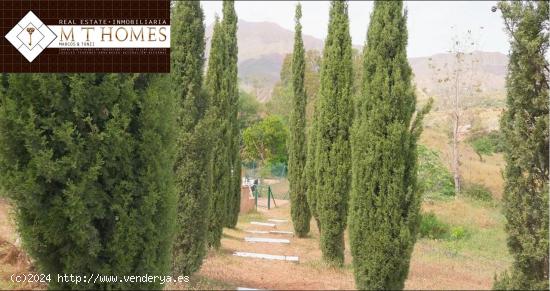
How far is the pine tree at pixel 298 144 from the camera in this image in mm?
12430

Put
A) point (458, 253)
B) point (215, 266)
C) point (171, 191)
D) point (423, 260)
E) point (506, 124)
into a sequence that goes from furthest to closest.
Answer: point (458, 253), point (423, 260), point (215, 266), point (506, 124), point (171, 191)

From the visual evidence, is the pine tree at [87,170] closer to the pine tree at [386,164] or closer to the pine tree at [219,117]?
the pine tree at [386,164]

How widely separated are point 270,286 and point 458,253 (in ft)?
18.9

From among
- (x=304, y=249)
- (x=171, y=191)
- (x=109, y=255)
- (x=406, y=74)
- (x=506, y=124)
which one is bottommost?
(x=304, y=249)

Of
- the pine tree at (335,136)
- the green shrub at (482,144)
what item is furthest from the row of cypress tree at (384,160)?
the green shrub at (482,144)

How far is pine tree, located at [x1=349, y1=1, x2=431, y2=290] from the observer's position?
5730mm

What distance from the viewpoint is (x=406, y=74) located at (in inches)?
238

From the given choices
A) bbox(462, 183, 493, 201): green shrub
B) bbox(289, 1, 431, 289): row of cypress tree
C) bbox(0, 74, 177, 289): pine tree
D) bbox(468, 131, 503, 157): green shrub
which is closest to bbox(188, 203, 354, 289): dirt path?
bbox(289, 1, 431, 289): row of cypress tree

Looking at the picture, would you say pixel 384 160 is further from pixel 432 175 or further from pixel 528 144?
pixel 432 175

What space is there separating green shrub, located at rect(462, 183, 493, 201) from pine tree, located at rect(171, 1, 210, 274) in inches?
618

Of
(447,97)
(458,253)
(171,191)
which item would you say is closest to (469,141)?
(447,97)

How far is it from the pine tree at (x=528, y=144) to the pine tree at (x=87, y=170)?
13.6 ft

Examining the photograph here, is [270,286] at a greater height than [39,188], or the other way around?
[39,188]

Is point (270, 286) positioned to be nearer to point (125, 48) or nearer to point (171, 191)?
point (171, 191)
